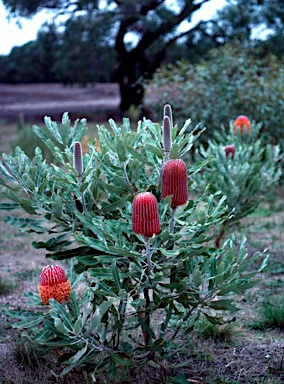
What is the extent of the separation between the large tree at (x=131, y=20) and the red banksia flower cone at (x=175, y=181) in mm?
11252

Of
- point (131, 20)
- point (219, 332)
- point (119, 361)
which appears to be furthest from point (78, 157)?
point (131, 20)

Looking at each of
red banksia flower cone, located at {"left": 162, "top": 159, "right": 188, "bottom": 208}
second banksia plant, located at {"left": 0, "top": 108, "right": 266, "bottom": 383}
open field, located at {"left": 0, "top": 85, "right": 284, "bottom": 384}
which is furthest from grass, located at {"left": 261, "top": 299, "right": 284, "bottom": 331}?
red banksia flower cone, located at {"left": 162, "top": 159, "right": 188, "bottom": 208}

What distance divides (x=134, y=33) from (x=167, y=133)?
17.1 m

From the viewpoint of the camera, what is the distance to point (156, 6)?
1546 centimetres

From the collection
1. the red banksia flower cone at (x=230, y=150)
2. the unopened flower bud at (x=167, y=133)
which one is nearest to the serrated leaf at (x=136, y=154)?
the unopened flower bud at (x=167, y=133)

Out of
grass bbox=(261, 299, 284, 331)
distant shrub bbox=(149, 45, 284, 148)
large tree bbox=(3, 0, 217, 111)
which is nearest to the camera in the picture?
grass bbox=(261, 299, 284, 331)

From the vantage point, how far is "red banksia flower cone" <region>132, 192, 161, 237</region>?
6.24ft

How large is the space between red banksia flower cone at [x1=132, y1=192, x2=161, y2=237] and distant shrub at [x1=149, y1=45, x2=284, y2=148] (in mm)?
6037

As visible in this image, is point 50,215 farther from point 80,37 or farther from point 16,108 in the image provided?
point 16,108

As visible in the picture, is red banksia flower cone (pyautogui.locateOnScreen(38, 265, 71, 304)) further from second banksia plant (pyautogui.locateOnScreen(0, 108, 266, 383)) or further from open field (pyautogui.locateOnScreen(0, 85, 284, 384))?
open field (pyautogui.locateOnScreen(0, 85, 284, 384))

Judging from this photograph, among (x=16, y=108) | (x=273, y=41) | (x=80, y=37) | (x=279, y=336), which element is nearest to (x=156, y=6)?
(x=80, y=37)

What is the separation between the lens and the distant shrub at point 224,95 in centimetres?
793

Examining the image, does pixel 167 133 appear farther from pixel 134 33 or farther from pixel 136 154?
pixel 134 33

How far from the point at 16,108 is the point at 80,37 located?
6599mm
